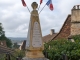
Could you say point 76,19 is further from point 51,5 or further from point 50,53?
point 51,5

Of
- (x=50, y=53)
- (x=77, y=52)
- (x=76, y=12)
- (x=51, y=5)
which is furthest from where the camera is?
(x=76, y=12)


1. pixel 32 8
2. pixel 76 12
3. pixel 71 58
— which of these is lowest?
pixel 71 58

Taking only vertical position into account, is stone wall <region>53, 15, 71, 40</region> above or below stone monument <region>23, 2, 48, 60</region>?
above

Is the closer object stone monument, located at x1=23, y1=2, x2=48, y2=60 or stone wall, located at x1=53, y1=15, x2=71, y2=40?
stone monument, located at x1=23, y1=2, x2=48, y2=60

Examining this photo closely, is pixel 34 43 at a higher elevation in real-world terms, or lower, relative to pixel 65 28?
lower

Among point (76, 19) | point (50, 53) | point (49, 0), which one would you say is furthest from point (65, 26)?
point (49, 0)

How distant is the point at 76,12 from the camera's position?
30.0 meters

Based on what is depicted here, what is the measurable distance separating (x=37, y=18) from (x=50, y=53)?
5.85 meters

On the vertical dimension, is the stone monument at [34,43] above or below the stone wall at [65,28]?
below

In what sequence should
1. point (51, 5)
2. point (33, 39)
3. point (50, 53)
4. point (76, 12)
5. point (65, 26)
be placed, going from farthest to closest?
point (65, 26), point (76, 12), point (50, 53), point (51, 5), point (33, 39)

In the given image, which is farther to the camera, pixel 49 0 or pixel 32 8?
pixel 49 0

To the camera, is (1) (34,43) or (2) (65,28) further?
(2) (65,28)

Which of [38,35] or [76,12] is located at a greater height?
[76,12]

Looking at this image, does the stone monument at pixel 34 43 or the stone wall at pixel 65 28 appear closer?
the stone monument at pixel 34 43
